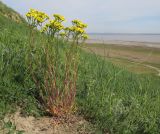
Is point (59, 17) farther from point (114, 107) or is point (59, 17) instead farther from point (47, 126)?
point (114, 107)

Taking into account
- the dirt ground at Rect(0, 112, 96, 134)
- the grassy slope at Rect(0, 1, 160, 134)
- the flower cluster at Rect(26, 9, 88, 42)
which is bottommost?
the dirt ground at Rect(0, 112, 96, 134)

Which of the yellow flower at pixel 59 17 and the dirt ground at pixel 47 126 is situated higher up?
the yellow flower at pixel 59 17

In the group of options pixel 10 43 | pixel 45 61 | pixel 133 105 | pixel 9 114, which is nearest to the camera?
pixel 9 114

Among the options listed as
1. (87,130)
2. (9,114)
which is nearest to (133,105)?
(87,130)

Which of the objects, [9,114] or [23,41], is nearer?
[9,114]

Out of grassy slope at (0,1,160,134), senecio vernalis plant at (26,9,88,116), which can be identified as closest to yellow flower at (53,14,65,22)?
senecio vernalis plant at (26,9,88,116)

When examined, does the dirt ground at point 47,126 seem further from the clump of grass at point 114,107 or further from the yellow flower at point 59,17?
the yellow flower at point 59,17

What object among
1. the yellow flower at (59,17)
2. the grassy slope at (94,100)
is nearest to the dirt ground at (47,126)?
A: the grassy slope at (94,100)

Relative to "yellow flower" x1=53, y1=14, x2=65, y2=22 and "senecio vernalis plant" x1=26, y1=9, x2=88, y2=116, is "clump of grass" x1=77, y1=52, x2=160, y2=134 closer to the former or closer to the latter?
"senecio vernalis plant" x1=26, y1=9, x2=88, y2=116

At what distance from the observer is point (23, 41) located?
855 cm

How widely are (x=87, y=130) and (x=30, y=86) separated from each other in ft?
4.15

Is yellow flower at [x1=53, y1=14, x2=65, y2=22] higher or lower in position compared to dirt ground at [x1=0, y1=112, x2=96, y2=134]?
higher

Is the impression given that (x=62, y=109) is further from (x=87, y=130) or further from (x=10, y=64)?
(x=10, y=64)

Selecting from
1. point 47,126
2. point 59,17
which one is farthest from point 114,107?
point 59,17
